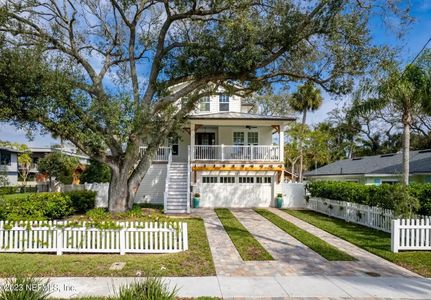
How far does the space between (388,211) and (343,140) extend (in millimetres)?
40728

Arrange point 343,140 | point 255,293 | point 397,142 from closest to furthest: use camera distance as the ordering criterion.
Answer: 1. point 255,293
2. point 397,142
3. point 343,140

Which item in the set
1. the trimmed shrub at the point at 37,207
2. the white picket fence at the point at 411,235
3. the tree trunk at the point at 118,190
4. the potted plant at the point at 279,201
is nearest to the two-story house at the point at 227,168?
the potted plant at the point at 279,201

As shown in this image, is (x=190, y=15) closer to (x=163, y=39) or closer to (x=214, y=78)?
(x=163, y=39)

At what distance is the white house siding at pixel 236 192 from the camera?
22688mm

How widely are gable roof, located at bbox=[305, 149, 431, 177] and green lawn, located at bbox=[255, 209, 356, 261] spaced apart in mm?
9287

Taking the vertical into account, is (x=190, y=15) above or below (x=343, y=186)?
above

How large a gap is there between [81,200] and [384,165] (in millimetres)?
21033

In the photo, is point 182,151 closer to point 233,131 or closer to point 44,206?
point 233,131

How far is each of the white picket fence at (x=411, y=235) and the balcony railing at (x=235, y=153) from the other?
1273cm

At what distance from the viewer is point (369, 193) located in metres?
15.0

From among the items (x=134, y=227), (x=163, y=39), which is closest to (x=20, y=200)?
(x=134, y=227)

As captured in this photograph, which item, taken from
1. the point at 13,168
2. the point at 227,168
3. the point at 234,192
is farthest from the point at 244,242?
the point at 13,168

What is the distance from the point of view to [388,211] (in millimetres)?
12820

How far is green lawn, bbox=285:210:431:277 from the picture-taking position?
8.51 meters
